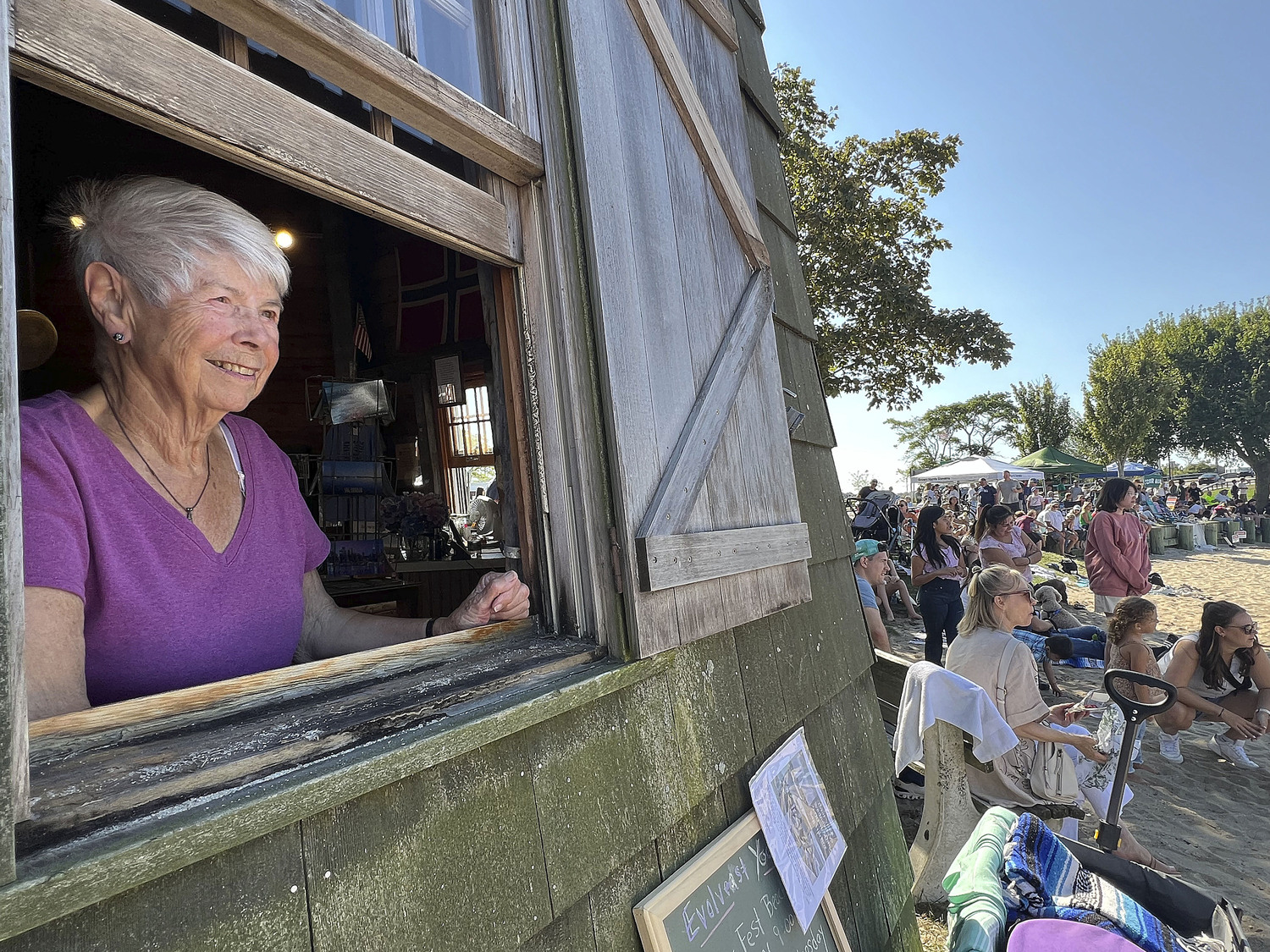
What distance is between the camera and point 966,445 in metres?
66.9

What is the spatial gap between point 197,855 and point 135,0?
4.12ft

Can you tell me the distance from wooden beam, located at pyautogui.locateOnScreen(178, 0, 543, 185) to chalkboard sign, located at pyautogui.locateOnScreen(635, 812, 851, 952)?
1340 millimetres

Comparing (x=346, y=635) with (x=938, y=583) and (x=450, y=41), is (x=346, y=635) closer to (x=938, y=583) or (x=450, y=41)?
(x=450, y=41)

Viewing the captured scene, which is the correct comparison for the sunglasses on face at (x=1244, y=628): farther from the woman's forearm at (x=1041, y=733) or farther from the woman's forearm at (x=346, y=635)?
the woman's forearm at (x=346, y=635)

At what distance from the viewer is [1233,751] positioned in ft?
16.0

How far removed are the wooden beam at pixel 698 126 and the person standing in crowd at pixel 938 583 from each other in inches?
197

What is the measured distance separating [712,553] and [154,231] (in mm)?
1129

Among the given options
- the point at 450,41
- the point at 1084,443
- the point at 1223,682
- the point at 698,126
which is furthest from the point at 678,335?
the point at 1084,443

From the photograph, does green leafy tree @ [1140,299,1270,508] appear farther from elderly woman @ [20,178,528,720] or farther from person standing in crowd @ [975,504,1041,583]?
elderly woman @ [20,178,528,720]

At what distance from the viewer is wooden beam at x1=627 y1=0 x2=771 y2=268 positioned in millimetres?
1653

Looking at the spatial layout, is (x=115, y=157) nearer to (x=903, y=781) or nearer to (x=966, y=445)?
(x=903, y=781)

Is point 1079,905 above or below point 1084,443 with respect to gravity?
below

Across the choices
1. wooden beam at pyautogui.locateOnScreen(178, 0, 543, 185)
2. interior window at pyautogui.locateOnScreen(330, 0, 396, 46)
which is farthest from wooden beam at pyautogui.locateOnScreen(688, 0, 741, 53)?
interior window at pyautogui.locateOnScreen(330, 0, 396, 46)

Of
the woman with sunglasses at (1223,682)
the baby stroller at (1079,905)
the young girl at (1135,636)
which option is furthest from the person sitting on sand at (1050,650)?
the baby stroller at (1079,905)
